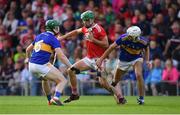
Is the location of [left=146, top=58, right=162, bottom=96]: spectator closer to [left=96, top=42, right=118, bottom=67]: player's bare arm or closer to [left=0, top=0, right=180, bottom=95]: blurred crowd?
[left=0, top=0, right=180, bottom=95]: blurred crowd

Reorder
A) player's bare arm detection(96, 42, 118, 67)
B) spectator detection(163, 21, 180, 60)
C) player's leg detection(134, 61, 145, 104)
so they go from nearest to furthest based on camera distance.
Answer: player's bare arm detection(96, 42, 118, 67) → player's leg detection(134, 61, 145, 104) → spectator detection(163, 21, 180, 60)

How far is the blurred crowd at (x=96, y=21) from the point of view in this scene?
2567cm

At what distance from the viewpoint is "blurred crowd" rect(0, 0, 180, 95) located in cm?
2567

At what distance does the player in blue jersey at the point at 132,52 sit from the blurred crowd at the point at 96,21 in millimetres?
6310

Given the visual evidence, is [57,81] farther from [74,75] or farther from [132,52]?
[132,52]

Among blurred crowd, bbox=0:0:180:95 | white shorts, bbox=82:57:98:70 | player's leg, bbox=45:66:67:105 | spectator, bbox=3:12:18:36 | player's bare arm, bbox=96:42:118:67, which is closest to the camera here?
player's leg, bbox=45:66:67:105

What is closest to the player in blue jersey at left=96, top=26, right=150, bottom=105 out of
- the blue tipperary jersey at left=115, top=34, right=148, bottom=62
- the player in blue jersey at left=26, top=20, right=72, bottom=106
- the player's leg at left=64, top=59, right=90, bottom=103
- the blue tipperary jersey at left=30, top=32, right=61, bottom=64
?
the blue tipperary jersey at left=115, top=34, right=148, bottom=62

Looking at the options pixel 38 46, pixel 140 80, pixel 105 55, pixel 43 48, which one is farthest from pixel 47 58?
pixel 140 80

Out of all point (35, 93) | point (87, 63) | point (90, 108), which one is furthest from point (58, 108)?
point (35, 93)

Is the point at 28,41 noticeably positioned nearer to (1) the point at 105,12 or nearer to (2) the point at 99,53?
(1) the point at 105,12

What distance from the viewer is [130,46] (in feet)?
60.8

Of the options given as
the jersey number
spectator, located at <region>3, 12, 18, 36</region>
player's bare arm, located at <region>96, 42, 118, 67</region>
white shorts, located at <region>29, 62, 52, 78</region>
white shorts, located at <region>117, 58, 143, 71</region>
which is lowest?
white shorts, located at <region>29, 62, 52, 78</region>

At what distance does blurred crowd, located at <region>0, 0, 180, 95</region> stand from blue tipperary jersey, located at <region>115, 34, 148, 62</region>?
21.0ft

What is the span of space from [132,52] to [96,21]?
348 inches
